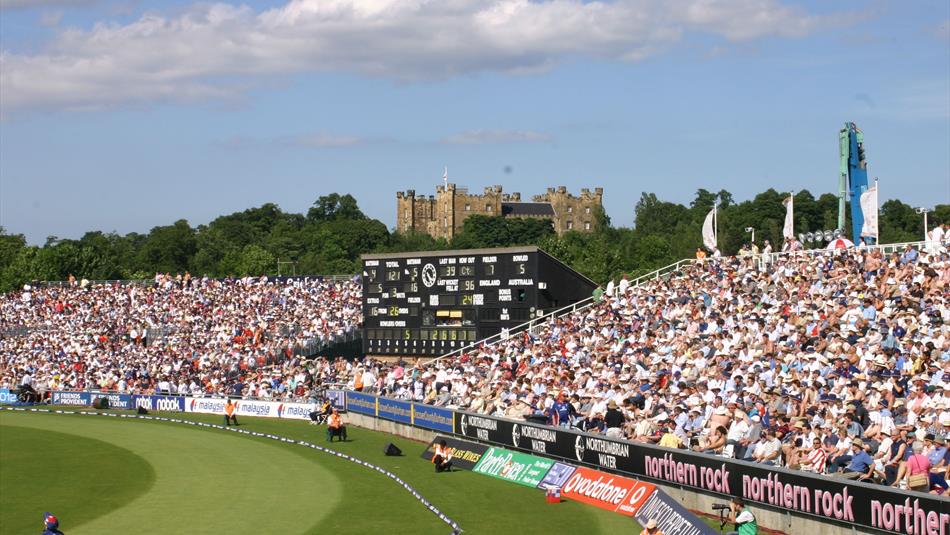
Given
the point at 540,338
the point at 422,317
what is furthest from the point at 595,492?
the point at 422,317

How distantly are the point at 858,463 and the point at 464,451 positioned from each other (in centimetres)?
1428

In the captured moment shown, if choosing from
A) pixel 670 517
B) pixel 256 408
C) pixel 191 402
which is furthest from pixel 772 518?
pixel 191 402

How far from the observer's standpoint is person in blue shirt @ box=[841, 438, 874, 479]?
20.0m

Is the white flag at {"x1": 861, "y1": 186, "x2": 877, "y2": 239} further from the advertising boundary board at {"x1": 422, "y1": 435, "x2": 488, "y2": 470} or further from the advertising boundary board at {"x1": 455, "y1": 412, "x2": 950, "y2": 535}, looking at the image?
the advertising boundary board at {"x1": 422, "y1": 435, "x2": 488, "y2": 470}

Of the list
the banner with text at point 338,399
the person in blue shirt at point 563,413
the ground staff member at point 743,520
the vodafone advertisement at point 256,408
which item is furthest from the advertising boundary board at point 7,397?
the ground staff member at point 743,520

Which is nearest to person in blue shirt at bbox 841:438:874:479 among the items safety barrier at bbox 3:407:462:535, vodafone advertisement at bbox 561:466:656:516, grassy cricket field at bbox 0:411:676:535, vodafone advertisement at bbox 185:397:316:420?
vodafone advertisement at bbox 561:466:656:516

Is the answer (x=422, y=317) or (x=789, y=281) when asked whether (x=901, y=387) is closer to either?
(x=789, y=281)

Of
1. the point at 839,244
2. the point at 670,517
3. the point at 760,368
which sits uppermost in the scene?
the point at 839,244

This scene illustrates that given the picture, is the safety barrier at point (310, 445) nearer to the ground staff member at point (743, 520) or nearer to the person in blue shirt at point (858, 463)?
the ground staff member at point (743, 520)

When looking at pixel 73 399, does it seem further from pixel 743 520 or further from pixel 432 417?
pixel 743 520

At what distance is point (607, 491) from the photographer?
24.8 m

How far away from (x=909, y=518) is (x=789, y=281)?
17.0m

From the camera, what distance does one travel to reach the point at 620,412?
93.8ft

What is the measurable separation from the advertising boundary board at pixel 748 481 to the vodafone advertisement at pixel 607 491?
100cm
